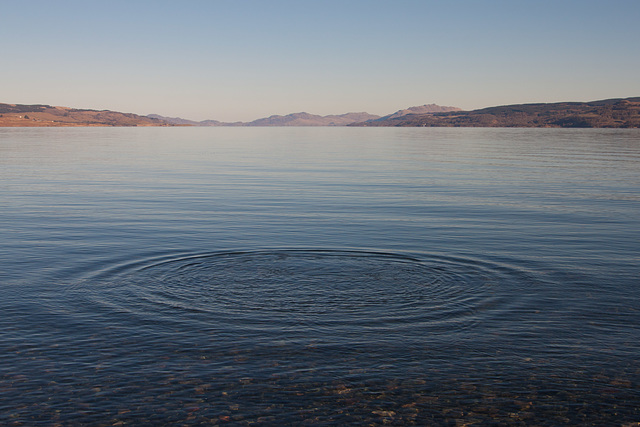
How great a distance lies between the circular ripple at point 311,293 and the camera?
44.7ft

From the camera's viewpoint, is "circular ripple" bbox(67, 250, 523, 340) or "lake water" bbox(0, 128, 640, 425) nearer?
"lake water" bbox(0, 128, 640, 425)

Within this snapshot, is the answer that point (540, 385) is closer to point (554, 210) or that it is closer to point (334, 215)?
Answer: point (334, 215)

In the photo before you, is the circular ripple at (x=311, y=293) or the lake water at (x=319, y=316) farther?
the circular ripple at (x=311, y=293)

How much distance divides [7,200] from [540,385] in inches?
1363

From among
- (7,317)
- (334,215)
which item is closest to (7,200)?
(334,215)

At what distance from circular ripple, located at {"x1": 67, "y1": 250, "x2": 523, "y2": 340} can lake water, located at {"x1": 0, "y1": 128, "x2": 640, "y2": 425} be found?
77 millimetres

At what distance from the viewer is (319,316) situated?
14.0 m

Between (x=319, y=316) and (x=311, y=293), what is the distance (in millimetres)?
1788

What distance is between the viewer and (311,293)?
15773mm

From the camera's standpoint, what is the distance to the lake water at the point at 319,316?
33.0 feet

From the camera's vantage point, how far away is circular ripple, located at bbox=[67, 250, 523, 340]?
44.7 feet

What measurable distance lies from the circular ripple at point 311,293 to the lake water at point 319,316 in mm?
77

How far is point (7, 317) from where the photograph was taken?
46.0 ft

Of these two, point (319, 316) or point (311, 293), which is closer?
point (319, 316)
